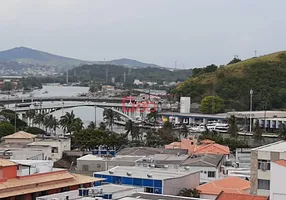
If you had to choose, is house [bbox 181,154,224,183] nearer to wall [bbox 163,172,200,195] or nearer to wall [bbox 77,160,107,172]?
wall [bbox 77,160,107,172]

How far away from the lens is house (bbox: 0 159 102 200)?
43.9ft

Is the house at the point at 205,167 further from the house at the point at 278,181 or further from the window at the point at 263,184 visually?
the house at the point at 278,181

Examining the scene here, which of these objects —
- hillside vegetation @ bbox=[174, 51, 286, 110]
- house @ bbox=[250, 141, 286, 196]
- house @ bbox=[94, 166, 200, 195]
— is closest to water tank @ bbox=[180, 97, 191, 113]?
hillside vegetation @ bbox=[174, 51, 286, 110]

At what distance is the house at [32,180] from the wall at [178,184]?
194cm

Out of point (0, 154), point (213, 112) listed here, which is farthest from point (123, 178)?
point (213, 112)

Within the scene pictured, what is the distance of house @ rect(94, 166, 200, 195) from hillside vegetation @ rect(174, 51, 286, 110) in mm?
38520

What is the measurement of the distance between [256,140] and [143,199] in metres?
25.0

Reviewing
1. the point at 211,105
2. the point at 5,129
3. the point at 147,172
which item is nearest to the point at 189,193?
the point at 147,172

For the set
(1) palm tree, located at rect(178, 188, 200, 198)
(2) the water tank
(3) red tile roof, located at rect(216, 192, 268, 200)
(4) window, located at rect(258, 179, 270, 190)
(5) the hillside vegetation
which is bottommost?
(1) palm tree, located at rect(178, 188, 200, 198)

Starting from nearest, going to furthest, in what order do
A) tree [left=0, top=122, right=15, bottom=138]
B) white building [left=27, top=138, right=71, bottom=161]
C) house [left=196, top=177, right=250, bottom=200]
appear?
house [left=196, top=177, right=250, bottom=200] < white building [left=27, top=138, right=71, bottom=161] < tree [left=0, top=122, right=15, bottom=138]

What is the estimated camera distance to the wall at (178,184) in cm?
1624

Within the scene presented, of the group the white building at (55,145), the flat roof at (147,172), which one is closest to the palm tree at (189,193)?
the flat roof at (147,172)

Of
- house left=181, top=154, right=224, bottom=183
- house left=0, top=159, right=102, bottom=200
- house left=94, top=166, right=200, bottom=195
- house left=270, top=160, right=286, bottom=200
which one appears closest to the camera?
house left=270, top=160, right=286, bottom=200

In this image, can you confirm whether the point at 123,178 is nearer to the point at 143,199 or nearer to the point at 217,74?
the point at 143,199
